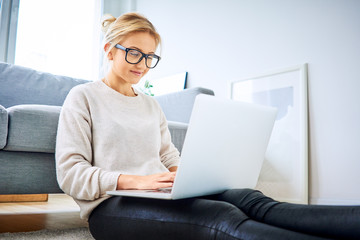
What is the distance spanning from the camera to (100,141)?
3.18 feet

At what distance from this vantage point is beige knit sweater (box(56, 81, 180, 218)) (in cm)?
86

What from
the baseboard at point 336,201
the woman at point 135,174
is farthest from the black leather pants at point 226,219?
the baseboard at point 336,201

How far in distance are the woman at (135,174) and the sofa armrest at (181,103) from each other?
888mm

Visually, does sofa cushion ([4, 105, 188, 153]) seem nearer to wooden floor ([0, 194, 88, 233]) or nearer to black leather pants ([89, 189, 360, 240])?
wooden floor ([0, 194, 88, 233])

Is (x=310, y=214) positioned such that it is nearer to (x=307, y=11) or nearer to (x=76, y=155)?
(x=76, y=155)

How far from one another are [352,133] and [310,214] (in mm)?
1688

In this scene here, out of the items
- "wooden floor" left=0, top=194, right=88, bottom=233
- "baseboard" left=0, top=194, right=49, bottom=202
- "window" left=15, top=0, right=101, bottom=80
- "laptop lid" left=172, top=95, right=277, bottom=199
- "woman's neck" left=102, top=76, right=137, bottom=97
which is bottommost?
"baseboard" left=0, top=194, right=49, bottom=202

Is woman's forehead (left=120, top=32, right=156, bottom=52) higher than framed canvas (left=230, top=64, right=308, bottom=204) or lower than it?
higher

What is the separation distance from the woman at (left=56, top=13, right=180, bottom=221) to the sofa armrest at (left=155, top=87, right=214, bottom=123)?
92 cm

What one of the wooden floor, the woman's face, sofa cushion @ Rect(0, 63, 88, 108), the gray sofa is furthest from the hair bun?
sofa cushion @ Rect(0, 63, 88, 108)

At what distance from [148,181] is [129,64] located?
0.43 meters

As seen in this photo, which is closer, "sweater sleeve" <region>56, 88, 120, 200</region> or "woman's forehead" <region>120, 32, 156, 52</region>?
"sweater sleeve" <region>56, 88, 120, 200</region>

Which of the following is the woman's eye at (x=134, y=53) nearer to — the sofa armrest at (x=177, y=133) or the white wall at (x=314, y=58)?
the sofa armrest at (x=177, y=133)

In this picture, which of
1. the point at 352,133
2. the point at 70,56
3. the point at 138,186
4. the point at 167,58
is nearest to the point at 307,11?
the point at 352,133
